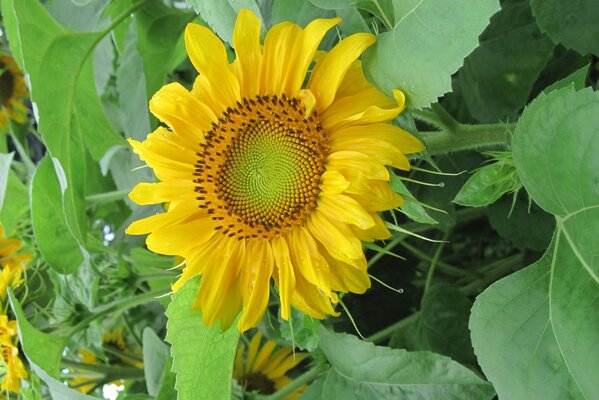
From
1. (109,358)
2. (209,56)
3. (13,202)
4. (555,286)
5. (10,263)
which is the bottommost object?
(109,358)

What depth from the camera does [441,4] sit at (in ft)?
1.40

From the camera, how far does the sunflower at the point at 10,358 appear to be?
0.70 metres

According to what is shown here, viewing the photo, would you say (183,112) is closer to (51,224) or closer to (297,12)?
(297,12)

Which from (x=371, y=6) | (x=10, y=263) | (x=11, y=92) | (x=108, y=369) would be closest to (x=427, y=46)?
(x=371, y=6)

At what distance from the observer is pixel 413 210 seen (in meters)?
0.49

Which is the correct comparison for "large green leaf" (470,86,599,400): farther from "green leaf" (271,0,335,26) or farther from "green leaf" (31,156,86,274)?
"green leaf" (31,156,86,274)

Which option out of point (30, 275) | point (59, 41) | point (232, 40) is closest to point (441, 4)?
point (232, 40)

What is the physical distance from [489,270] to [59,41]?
0.53 m

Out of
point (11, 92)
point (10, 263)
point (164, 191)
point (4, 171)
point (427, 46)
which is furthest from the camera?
point (11, 92)

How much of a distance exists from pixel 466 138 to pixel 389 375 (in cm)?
20

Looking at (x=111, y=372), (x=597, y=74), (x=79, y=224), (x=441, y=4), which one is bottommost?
(x=111, y=372)

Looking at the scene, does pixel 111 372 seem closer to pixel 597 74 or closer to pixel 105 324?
pixel 105 324

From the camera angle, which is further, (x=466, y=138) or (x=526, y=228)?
(x=526, y=228)

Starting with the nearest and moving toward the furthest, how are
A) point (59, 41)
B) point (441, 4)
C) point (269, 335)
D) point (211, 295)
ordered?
point (441, 4), point (211, 295), point (59, 41), point (269, 335)
